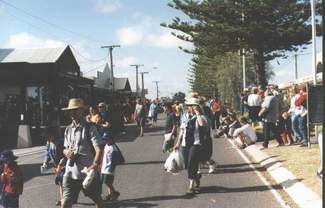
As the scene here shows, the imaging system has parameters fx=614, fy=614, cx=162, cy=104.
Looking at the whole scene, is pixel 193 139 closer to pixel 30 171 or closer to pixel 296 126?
pixel 30 171

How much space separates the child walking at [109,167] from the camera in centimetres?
1026

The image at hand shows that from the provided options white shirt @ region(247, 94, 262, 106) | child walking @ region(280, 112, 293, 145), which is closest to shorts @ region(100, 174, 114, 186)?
child walking @ region(280, 112, 293, 145)

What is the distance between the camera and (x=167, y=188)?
1119 centimetres

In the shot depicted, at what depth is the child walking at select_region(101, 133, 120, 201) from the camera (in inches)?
404

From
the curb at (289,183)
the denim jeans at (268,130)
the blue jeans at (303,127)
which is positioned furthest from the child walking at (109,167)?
the blue jeans at (303,127)

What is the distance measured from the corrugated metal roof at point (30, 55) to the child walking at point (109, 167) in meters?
25.0

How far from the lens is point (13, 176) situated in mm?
7727

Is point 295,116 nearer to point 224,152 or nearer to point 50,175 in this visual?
point 224,152

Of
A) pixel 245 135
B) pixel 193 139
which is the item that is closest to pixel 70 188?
pixel 193 139

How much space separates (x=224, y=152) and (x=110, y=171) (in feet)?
24.5

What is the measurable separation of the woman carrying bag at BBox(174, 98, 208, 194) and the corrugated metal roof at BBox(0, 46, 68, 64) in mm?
24956

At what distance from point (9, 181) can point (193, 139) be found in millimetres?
3973

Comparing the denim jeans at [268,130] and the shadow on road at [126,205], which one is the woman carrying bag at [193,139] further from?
the denim jeans at [268,130]

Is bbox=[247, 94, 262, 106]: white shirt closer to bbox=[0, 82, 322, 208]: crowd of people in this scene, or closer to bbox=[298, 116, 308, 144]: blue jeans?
bbox=[0, 82, 322, 208]: crowd of people
